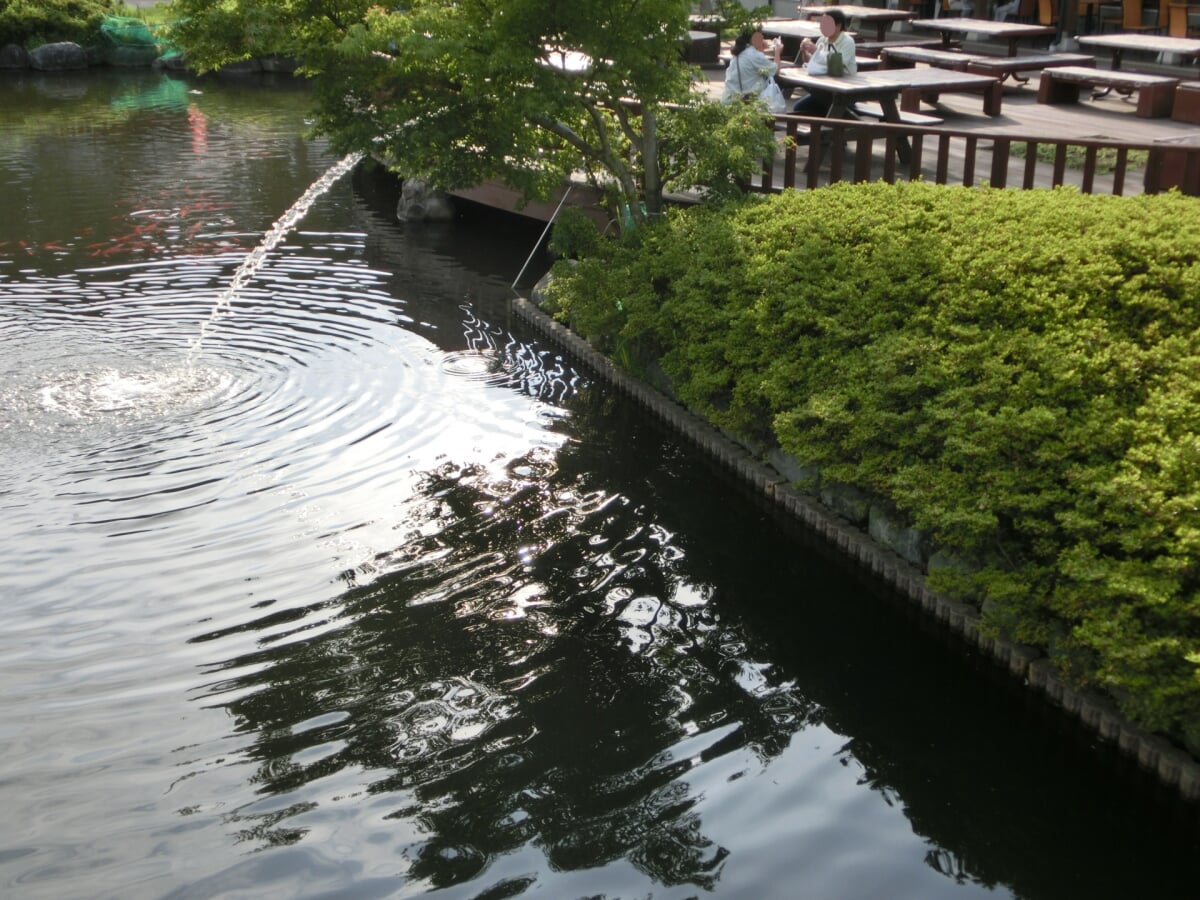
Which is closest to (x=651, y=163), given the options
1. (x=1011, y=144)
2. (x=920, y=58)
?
(x=1011, y=144)

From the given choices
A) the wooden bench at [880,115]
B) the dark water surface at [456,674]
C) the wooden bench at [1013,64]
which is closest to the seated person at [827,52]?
the wooden bench at [880,115]

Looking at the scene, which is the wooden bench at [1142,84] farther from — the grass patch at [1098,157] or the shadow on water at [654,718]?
the shadow on water at [654,718]

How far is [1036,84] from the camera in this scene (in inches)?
768

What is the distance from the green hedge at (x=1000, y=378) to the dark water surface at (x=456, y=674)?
696 millimetres

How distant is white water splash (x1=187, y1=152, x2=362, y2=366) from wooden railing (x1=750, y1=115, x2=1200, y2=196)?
6.02 metres

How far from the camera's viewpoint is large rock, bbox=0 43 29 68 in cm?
3572

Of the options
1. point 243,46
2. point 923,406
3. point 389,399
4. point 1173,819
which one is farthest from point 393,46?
point 1173,819

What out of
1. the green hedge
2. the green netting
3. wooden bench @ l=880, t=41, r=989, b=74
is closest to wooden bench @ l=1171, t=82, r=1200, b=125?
wooden bench @ l=880, t=41, r=989, b=74

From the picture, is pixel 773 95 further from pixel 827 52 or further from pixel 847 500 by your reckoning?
pixel 847 500

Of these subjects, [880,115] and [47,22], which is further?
[47,22]

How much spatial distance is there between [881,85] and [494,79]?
14.7 feet

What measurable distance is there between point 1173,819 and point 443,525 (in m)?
4.91

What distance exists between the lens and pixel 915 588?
24.3 ft

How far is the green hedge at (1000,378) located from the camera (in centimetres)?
575
